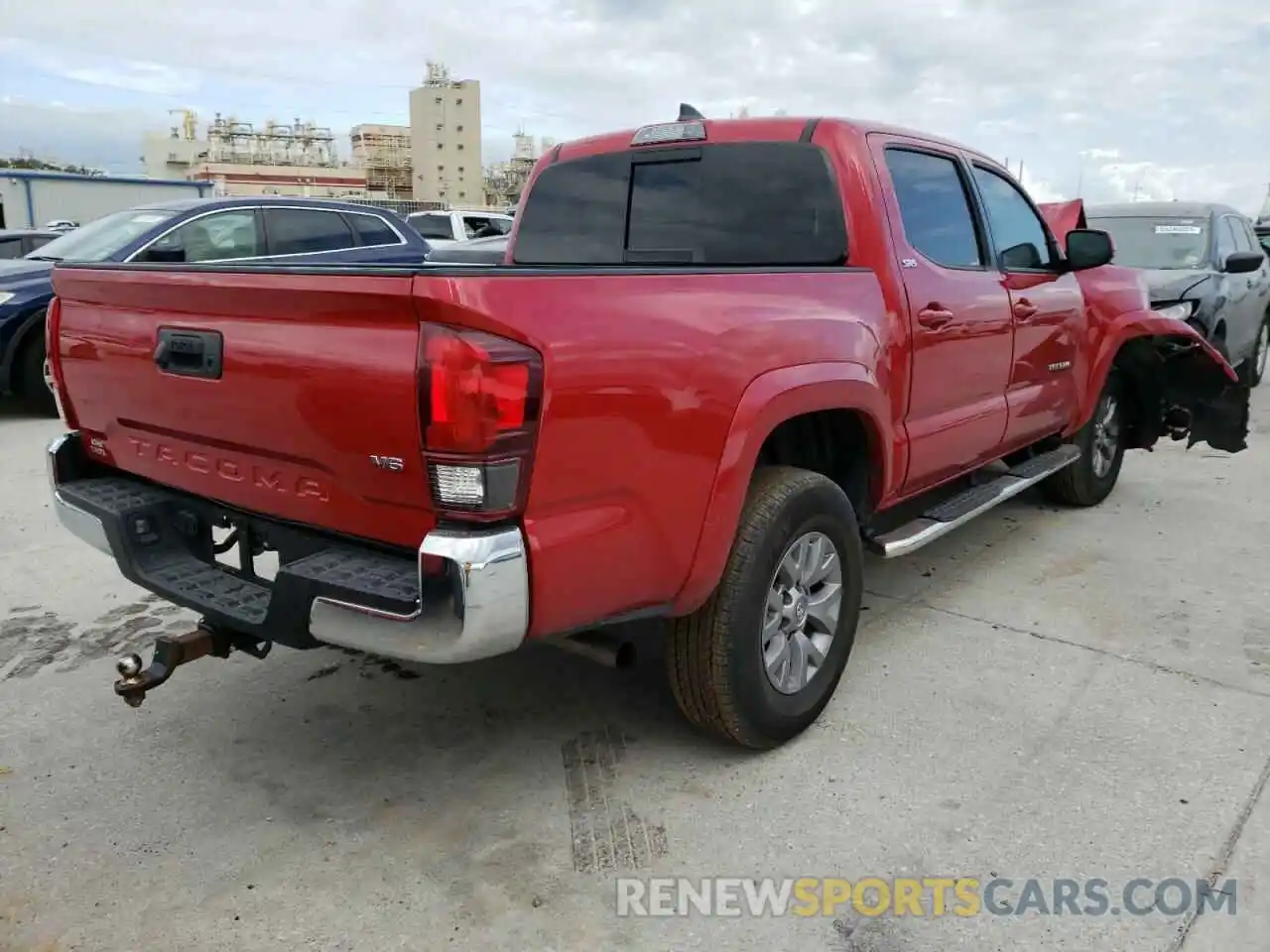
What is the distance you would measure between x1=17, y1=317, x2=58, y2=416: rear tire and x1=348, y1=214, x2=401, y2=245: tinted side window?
2800 mm

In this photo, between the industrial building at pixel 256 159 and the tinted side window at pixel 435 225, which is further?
the industrial building at pixel 256 159

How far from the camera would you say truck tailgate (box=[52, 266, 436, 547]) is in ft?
7.26

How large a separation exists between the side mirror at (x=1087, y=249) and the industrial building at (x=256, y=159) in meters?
89.1

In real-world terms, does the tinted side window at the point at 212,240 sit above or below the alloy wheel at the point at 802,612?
above

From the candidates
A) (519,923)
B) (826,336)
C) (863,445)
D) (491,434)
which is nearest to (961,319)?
(863,445)

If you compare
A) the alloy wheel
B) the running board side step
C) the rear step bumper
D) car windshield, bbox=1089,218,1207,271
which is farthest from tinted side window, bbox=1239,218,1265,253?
the rear step bumper

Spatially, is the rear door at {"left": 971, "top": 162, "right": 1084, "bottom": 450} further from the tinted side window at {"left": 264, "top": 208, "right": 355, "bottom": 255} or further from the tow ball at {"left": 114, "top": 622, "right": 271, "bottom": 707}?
the tinted side window at {"left": 264, "top": 208, "right": 355, "bottom": 255}

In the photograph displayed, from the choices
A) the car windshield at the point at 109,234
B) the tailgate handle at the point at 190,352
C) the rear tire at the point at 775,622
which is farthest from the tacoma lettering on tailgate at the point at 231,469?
the car windshield at the point at 109,234

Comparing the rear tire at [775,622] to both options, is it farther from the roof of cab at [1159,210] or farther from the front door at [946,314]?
the roof of cab at [1159,210]

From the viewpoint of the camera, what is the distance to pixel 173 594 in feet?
8.80

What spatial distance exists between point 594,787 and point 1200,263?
768 cm

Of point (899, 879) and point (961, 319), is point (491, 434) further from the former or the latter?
point (961, 319)

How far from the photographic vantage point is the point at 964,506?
164 inches

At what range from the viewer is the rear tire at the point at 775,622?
2822mm
